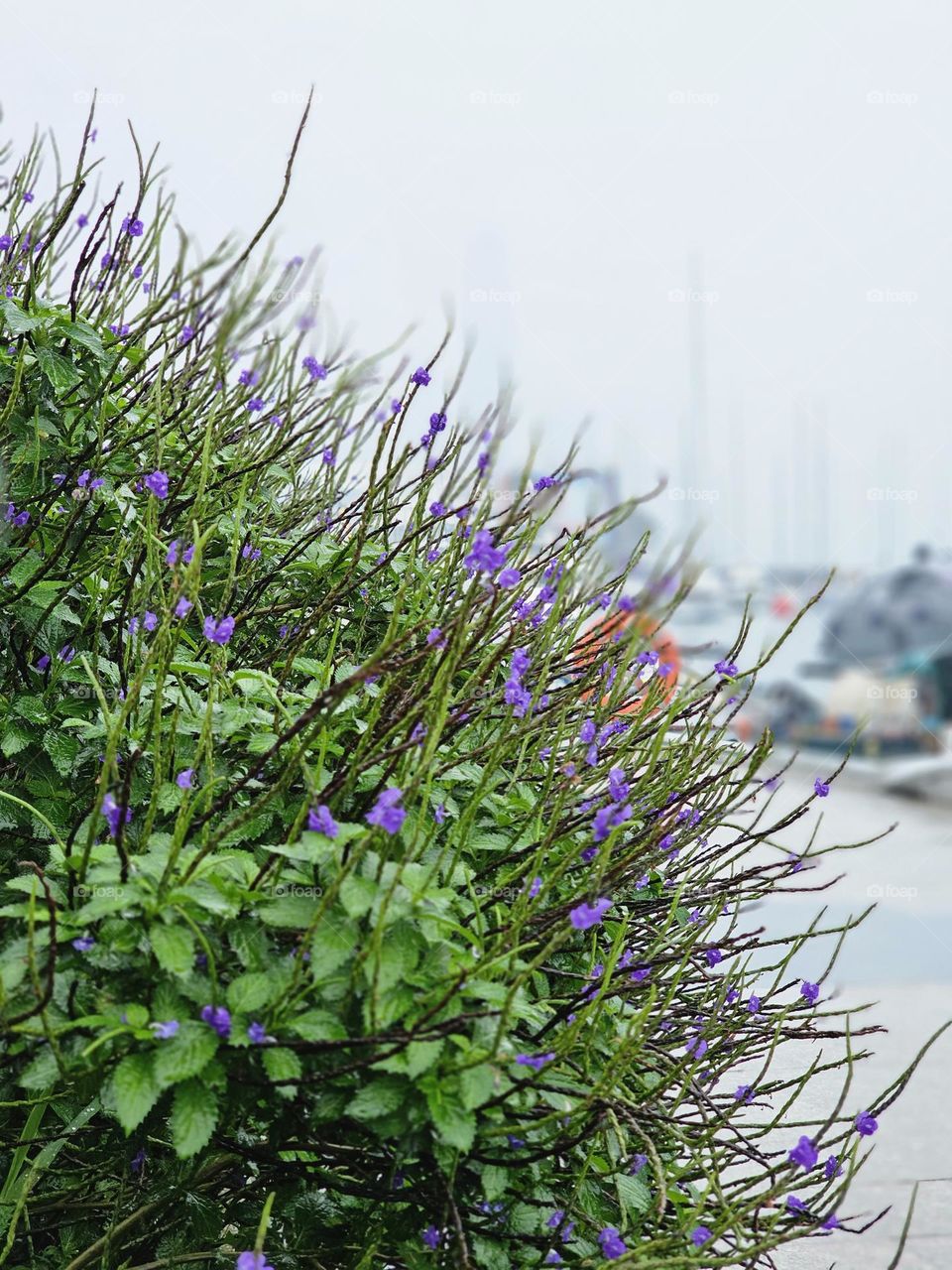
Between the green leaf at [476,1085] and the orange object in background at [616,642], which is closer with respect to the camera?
the green leaf at [476,1085]

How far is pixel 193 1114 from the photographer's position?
1182 mm

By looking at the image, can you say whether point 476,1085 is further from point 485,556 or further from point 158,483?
point 158,483

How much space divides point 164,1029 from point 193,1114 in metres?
0.08

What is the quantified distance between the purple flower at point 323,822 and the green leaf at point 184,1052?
0.21 metres

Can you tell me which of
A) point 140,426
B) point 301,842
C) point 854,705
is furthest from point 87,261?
point 854,705

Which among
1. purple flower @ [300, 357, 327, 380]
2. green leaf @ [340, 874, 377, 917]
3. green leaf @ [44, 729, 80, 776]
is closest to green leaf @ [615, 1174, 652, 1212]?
green leaf @ [340, 874, 377, 917]

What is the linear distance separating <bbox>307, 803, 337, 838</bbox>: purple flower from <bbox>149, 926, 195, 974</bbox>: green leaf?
0.16 metres

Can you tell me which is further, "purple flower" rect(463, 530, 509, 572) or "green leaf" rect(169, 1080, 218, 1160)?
"purple flower" rect(463, 530, 509, 572)

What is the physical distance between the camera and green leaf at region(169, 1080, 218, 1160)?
45.7 inches

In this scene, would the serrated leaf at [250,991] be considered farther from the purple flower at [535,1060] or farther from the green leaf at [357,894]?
the purple flower at [535,1060]

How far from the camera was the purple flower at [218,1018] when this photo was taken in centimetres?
119

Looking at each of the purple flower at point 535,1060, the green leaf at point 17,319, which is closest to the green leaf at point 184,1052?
the purple flower at point 535,1060

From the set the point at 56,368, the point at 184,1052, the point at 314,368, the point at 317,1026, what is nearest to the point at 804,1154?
the point at 317,1026

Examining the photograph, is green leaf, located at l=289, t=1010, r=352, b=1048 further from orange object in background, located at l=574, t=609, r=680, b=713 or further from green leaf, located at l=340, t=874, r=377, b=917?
orange object in background, located at l=574, t=609, r=680, b=713
